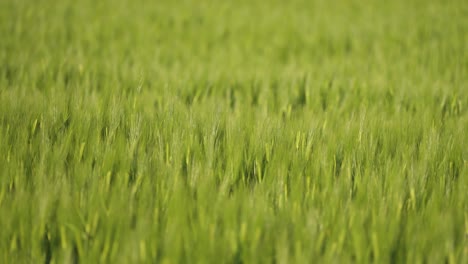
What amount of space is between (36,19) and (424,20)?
4487 mm

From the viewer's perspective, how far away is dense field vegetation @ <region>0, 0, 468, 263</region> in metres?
1.00

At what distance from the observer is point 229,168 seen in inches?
51.7

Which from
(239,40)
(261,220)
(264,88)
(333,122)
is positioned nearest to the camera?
(261,220)

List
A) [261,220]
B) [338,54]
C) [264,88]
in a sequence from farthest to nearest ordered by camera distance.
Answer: [338,54] < [264,88] < [261,220]

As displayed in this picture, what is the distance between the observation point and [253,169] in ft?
4.64

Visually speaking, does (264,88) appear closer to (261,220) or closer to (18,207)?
(261,220)

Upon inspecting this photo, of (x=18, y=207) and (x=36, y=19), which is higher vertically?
(x=36, y=19)

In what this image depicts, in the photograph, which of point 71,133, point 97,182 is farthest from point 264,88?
point 97,182

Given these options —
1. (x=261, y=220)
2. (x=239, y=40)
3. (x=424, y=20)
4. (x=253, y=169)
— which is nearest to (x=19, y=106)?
(x=253, y=169)

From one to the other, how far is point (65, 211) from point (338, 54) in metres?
3.17

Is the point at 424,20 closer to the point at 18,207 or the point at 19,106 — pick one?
the point at 19,106

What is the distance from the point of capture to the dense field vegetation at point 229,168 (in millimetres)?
999

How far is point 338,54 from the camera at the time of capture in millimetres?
3750

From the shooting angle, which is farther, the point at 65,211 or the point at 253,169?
the point at 253,169
